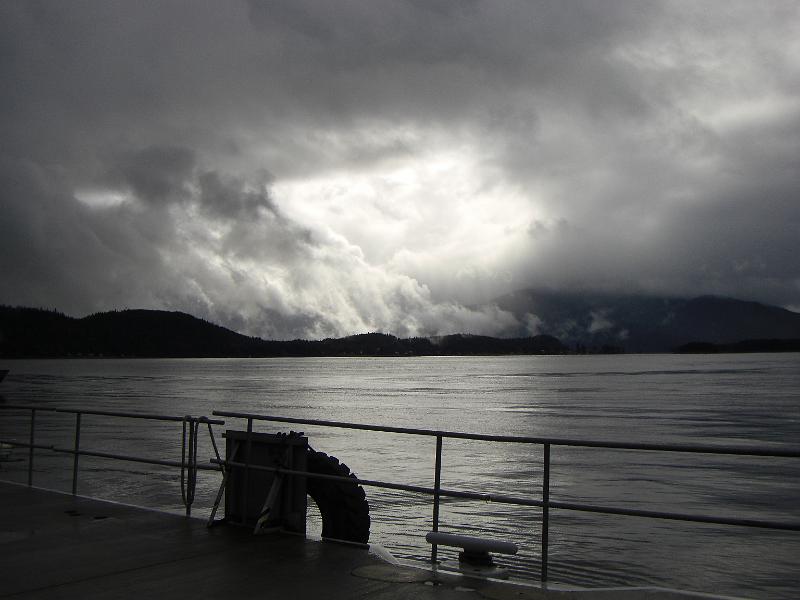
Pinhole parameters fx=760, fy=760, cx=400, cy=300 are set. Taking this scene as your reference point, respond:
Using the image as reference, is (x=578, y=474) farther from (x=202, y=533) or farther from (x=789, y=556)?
(x=202, y=533)

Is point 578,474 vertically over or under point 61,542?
under

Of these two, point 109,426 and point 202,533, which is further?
point 109,426

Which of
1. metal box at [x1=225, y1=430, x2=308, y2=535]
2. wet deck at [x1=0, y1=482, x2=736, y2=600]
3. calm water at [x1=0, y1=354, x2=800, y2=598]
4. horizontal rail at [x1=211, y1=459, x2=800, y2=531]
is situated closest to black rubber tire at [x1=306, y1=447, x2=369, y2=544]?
metal box at [x1=225, y1=430, x2=308, y2=535]

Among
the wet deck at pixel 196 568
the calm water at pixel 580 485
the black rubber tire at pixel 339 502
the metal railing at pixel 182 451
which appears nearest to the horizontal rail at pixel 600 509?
the wet deck at pixel 196 568

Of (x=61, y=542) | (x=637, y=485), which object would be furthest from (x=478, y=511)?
(x=61, y=542)

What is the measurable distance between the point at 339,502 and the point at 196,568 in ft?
8.96

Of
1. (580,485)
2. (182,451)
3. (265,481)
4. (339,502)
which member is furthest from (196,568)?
(580,485)

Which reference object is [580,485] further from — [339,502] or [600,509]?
[600,509]

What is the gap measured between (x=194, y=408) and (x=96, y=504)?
2088 inches

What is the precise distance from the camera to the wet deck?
18.4 feet

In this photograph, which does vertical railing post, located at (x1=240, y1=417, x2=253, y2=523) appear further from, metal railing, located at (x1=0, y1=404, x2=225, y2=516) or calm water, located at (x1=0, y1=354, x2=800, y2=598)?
calm water, located at (x1=0, y1=354, x2=800, y2=598)

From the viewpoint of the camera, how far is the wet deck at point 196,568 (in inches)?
221

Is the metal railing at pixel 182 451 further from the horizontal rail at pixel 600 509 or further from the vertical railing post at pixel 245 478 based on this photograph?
the horizontal rail at pixel 600 509

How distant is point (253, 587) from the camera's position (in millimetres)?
5746
